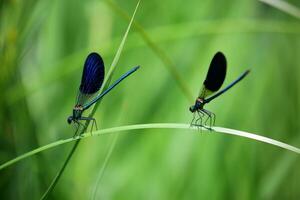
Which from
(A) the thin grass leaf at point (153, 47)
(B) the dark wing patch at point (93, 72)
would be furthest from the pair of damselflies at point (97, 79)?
(A) the thin grass leaf at point (153, 47)

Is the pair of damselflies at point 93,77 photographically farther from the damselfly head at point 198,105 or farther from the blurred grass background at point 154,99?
the blurred grass background at point 154,99

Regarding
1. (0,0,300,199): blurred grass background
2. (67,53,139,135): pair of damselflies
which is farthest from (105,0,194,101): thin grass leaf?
(67,53,139,135): pair of damselflies

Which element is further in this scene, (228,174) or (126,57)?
(126,57)

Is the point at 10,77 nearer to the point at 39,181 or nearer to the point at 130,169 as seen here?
the point at 39,181

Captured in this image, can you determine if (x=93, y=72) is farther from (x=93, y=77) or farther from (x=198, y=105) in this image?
(x=198, y=105)

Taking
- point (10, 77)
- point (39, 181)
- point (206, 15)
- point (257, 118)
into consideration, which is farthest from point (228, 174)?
point (206, 15)

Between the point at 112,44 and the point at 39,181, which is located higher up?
the point at 112,44

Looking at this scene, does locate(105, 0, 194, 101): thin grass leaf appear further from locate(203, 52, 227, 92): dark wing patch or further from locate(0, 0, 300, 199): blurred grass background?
locate(203, 52, 227, 92): dark wing patch
